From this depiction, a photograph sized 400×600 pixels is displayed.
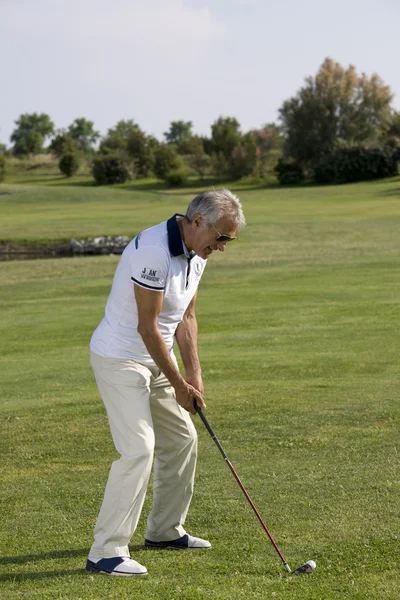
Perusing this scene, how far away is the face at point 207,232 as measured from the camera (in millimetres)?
5574

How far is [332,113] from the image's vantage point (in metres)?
87.5

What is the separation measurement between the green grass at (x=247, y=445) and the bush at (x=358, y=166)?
5695 cm

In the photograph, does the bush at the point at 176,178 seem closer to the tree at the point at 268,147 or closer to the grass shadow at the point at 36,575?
the tree at the point at 268,147

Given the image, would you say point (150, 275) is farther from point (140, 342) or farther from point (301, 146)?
point (301, 146)

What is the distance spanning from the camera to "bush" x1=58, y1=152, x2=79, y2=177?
88062 millimetres

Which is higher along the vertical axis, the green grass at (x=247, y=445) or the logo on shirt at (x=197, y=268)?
the logo on shirt at (x=197, y=268)

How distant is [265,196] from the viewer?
6588 centimetres

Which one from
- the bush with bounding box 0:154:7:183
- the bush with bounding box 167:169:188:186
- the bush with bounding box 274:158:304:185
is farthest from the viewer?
the bush with bounding box 0:154:7:183

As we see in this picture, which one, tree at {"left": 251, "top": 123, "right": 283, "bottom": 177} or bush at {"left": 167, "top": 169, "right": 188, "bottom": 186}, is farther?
tree at {"left": 251, "top": 123, "right": 283, "bottom": 177}

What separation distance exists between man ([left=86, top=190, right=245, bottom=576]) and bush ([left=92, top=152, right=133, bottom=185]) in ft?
252

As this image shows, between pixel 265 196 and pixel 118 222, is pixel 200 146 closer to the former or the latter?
pixel 265 196

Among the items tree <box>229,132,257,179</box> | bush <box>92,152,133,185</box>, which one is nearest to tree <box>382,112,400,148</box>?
tree <box>229,132,257,179</box>

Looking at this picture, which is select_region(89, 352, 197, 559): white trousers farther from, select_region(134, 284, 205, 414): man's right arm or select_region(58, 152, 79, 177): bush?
select_region(58, 152, 79, 177): bush

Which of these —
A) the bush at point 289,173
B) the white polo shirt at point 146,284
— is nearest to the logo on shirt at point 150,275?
the white polo shirt at point 146,284
